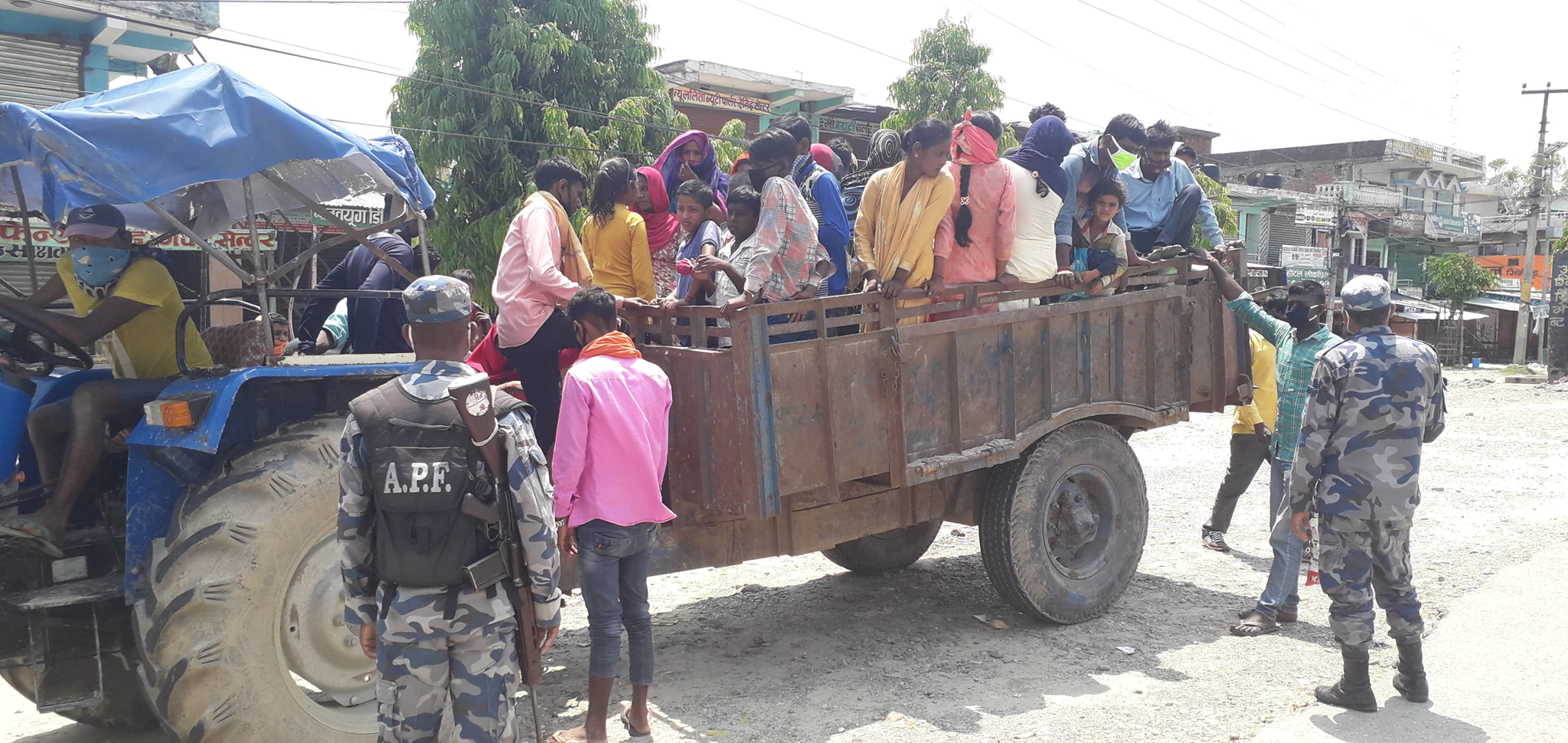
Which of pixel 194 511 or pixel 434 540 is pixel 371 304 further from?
pixel 434 540

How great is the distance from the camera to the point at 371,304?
5113mm

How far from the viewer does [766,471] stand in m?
4.19

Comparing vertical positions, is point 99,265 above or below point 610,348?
above

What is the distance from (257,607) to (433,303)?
1374 mm

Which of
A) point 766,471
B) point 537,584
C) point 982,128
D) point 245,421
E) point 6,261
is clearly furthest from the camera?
point 6,261

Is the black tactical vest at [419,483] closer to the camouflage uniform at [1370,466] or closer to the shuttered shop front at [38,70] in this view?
the camouflage uniform at [1370,466]

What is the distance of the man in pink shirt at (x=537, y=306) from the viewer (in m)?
4.40

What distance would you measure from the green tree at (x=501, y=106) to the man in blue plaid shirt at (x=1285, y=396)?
8233 millimetres

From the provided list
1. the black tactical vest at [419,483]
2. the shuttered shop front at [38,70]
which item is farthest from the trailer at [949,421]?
the shuttered shop front at [38,70]

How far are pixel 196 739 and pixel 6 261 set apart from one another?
374 inches

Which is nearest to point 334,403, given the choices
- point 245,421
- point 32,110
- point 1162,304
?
point 245,421

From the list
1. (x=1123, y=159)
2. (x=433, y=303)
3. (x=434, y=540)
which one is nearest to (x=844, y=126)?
(x=1123, y=159)

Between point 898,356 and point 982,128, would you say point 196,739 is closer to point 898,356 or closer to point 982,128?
point 898,356

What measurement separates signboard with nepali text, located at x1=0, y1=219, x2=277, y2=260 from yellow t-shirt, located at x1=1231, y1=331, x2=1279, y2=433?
6.24m
